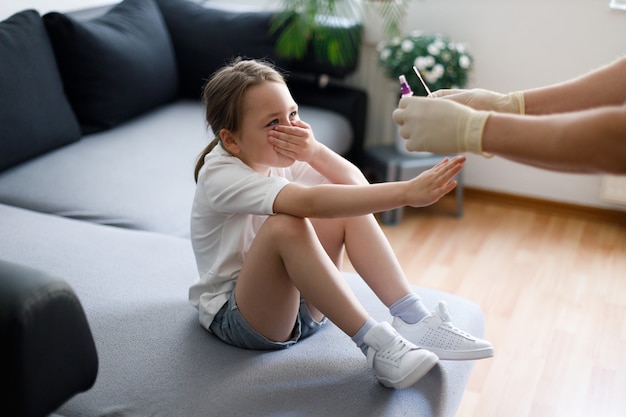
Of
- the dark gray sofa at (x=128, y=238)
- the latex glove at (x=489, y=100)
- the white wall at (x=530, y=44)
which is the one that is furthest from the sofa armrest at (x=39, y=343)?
the white wall at (x=530, y=44)

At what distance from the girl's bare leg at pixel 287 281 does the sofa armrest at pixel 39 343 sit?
40 centimetres

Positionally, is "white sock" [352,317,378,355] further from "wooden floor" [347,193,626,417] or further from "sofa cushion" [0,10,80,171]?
"sofa cushion" [0,10,80,171]

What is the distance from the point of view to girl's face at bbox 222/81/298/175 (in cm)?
161

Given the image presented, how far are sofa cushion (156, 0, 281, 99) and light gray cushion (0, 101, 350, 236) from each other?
11.6 inches

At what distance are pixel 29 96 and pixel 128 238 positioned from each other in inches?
30.4

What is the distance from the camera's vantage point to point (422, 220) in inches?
126

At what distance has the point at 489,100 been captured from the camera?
5.66 feet

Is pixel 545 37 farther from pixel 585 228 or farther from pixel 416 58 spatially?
pixel 585 228

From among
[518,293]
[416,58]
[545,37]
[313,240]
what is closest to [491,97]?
[313,240]

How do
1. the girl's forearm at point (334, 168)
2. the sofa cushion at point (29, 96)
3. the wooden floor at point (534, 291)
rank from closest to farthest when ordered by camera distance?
the girl's forearm at point (334, 168) < the wooden floor at point (534, 291) < the sofa cushion at point (29, 96)

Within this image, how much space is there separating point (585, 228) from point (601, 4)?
0.93 meters

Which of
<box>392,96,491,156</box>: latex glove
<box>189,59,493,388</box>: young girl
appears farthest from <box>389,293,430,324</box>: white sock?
<box>392,96,491,156</box>: latex glove

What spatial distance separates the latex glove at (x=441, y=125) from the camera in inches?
53.1

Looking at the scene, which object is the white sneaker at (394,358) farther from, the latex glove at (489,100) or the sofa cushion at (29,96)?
the sofa cushion at (29,96)
